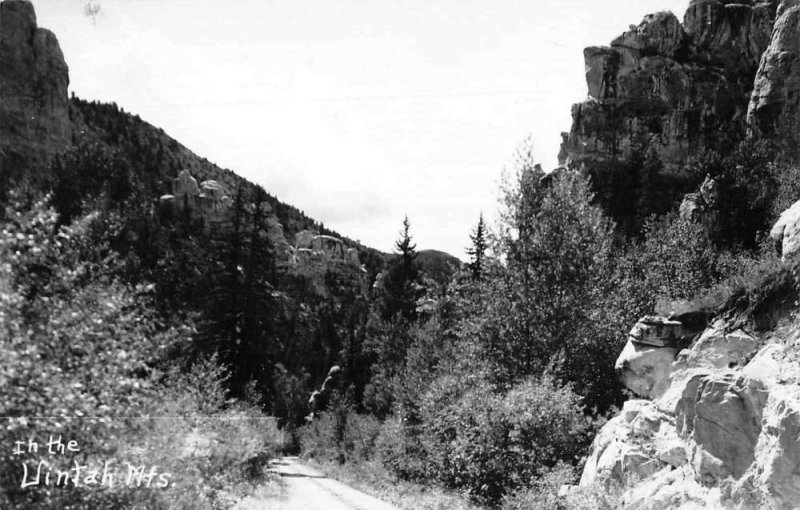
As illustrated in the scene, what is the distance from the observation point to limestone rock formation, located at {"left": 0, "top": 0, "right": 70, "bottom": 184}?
79.0 m

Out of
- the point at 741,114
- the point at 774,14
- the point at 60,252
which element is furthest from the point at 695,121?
the point at 60,252

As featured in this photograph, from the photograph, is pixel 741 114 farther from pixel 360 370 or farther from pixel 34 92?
pixel 34 92

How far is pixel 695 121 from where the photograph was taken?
67438mm

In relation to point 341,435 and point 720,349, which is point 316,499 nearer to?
point 720,349

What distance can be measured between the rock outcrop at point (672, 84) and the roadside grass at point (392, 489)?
166ft

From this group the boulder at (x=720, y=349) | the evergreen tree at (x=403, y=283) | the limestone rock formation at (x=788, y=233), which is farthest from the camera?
the evergreen tree at (x=403, y=283)

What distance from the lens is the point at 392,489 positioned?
21.5 m

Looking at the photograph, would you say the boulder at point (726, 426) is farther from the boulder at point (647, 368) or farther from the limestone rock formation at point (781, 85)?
the limestone rock formation at point (781, 85)

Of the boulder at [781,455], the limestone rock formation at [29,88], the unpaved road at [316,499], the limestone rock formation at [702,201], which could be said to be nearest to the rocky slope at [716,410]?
the boulder at [781,455]

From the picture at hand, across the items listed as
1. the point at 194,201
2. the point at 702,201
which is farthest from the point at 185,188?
the point at 702,201

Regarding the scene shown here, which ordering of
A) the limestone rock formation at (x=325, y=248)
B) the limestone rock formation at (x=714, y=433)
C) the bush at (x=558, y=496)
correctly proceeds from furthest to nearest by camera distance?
1. the limestone rock formation at (x=325, y=248)
2. the bush at (x=558, y=496)
3. the limestone rock formation at (x=714, y=433)

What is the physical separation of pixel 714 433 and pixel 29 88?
319 ft

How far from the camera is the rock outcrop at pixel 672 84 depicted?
6744cm

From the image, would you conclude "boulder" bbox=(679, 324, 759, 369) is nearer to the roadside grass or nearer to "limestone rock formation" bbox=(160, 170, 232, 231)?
the roadside grass
